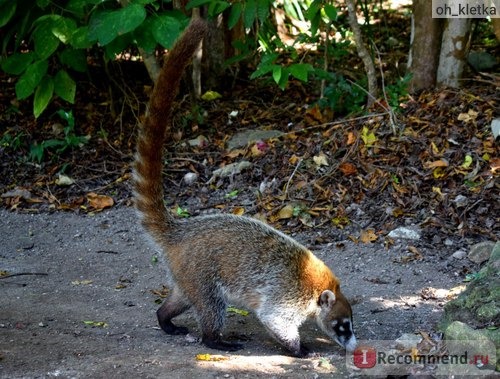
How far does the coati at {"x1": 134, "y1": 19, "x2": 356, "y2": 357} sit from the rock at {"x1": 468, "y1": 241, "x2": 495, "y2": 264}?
1.29 meters

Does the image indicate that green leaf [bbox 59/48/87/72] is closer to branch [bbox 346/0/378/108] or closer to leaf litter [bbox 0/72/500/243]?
leaf litter [bbox 0/72/500/243]

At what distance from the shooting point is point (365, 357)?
14.4 ft

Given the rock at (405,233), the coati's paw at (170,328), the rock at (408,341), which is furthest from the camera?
the rock at (405,233)

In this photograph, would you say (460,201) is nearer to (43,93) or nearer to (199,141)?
(199,141)

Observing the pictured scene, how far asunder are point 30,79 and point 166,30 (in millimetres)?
1365

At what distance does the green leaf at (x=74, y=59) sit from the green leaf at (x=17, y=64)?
11.2 inches

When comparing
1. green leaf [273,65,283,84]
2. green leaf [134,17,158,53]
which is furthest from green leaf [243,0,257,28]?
green leaf [134,17,158,53]

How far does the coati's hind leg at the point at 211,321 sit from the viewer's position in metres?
4.78

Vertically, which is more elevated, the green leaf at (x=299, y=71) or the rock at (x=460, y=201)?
the green leaf at (x=299, y=71)

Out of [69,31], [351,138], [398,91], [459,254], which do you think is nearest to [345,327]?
[459,254]

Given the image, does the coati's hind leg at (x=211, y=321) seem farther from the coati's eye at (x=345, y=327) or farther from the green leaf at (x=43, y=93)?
the green leaf at (x=43, y=93)

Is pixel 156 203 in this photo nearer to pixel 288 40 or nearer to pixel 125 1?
pixel 125 1

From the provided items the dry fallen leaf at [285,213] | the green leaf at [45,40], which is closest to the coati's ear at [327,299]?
the dry fallen leaf at [285,213]

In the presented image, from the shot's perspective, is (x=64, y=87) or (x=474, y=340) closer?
(x=474, y=340)
